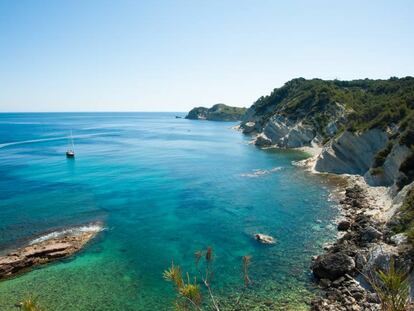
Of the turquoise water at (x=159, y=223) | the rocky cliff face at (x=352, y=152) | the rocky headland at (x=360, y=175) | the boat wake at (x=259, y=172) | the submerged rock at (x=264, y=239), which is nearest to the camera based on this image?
the rocky headland at (x=360, y=175)

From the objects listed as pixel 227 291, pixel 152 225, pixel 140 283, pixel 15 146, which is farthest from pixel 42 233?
pixel 15 146

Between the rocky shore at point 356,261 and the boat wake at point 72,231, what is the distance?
73.4 ft

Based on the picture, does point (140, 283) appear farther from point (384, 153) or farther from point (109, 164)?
point (109, 164)

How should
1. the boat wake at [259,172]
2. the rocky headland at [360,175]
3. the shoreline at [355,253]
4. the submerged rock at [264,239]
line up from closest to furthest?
the shoreline at [355,253], the rocky headland at [360,175], the submerged rock at [264,239], the boat wake at [259,172]

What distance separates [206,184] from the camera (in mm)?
57750

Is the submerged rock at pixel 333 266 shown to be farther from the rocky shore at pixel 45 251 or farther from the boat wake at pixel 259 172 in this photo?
the boat wake at pixel 259 172

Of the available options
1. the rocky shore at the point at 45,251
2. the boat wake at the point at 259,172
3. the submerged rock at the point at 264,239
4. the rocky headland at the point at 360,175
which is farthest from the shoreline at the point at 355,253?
the rocky shore at the point at 45,251

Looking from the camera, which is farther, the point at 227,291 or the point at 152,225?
the point at 152,225

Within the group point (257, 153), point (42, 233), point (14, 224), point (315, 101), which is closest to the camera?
point (42, 233)

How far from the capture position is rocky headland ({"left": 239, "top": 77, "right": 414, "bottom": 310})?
24.6 metres

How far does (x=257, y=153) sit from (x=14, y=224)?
6136 centimetres

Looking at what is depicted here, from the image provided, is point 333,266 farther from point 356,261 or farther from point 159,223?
point 159,223

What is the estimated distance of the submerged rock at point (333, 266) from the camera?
2635cm

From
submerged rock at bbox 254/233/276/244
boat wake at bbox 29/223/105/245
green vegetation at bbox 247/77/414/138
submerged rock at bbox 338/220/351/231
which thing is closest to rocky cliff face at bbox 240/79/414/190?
green vegetation at bbox 247/77/414/138
